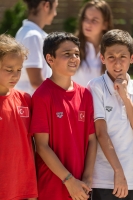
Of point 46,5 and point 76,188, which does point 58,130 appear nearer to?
point 76,188

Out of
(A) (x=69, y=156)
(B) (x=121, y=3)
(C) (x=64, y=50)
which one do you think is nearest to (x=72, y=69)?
(C) (x=64, y=50)

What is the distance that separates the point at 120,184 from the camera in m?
3.57

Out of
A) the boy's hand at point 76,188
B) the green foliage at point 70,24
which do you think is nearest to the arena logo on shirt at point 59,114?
the boy's hand at point 76,188

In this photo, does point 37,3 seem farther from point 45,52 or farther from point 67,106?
point 67,106

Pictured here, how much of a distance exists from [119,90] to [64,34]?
57cm

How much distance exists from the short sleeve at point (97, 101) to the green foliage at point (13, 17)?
20.6 ft

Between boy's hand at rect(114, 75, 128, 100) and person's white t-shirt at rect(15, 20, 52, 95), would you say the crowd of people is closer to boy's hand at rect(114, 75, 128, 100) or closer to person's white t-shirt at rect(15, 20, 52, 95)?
boy's hand at rect(114, 75, 128, 100)

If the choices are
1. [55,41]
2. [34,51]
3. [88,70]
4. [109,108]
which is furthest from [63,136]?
[88,70]

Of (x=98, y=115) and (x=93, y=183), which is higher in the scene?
(x=98, y=115)

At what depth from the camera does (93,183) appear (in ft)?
12.0

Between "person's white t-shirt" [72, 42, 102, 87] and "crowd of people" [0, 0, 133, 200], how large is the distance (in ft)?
3.16

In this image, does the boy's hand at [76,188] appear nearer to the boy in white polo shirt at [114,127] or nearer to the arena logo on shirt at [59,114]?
the boy in white polo shirt at [114,127]

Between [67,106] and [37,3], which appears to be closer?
[67,106]

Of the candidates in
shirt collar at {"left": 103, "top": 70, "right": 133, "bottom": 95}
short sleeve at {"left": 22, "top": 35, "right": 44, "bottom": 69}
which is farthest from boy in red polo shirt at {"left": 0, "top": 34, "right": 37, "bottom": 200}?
short sleeve at {"left": 22, "top": 35, "right": 44, "bottom": 69}
